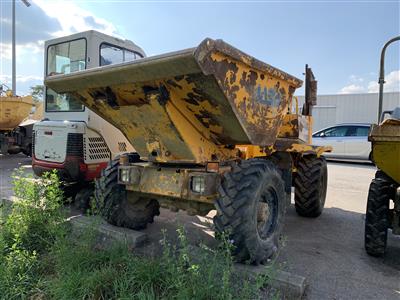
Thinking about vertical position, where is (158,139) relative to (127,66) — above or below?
below

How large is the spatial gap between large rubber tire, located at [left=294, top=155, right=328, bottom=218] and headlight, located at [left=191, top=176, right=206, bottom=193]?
8.43ft

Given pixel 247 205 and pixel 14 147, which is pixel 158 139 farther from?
pixel 14 147

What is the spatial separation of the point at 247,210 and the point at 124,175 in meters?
1.43

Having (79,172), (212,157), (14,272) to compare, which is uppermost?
(212,157)

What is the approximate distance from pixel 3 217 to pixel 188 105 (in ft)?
8.41

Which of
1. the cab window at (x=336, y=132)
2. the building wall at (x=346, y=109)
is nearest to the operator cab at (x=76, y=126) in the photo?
the cab window at (x=336, y=132)

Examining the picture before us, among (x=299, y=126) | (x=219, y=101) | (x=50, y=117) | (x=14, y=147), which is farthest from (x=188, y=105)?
(x=14, y=147)

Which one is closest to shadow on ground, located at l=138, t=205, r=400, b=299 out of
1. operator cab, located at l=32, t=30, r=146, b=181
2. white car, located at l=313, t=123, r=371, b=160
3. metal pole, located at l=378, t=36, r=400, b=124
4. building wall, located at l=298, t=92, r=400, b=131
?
operator cab, located at l=32, t=30, r=146, b=181

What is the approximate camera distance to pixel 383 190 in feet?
12.1

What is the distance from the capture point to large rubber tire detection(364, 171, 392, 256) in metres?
3.63

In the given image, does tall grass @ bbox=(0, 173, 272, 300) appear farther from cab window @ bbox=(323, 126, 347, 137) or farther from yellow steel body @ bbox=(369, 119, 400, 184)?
cab window @ bbox=(323, 126, 347, 137)

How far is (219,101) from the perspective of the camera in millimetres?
2914

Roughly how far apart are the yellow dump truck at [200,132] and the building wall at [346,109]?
18881mm

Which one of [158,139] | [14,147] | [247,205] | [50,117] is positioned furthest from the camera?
[14,147]
